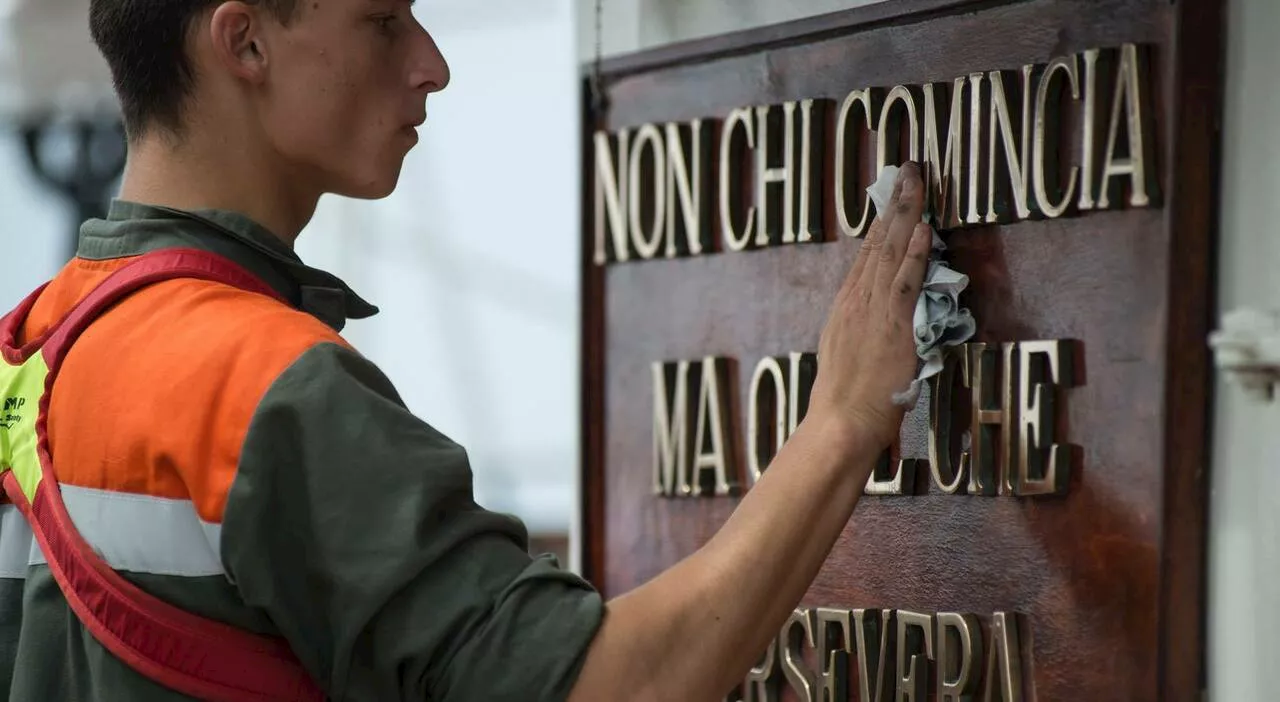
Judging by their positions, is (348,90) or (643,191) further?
(643,191)

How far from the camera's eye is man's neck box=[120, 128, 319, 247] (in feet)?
4.49

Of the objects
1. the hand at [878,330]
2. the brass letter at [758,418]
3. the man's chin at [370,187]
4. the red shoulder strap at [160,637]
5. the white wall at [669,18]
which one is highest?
the white wall at [669,18]

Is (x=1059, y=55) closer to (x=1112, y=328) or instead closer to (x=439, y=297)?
(x=1112, y=328)

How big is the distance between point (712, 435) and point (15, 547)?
2.43 feet

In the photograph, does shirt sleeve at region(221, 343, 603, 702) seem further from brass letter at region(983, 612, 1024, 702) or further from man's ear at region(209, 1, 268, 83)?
brass letter at region(983, 612, 1024, 702)

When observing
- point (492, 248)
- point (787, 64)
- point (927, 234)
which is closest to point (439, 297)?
point (492, 248)

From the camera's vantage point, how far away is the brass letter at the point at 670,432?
1845 mm

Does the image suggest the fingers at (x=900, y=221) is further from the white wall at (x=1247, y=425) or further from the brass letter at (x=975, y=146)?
the white wall at (x=1247, y=425)

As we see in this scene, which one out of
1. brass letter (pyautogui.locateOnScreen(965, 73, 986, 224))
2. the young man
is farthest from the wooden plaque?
the young man

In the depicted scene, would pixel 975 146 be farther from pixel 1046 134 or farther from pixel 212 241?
pixel 212 241

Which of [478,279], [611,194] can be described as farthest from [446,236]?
[611,194]

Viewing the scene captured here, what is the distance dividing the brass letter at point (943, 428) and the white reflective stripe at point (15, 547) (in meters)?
0.77

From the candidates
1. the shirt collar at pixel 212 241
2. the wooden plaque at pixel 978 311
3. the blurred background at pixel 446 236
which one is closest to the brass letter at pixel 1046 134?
the wooden plaque at pixel 978 311

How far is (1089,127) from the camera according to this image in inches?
56.9
